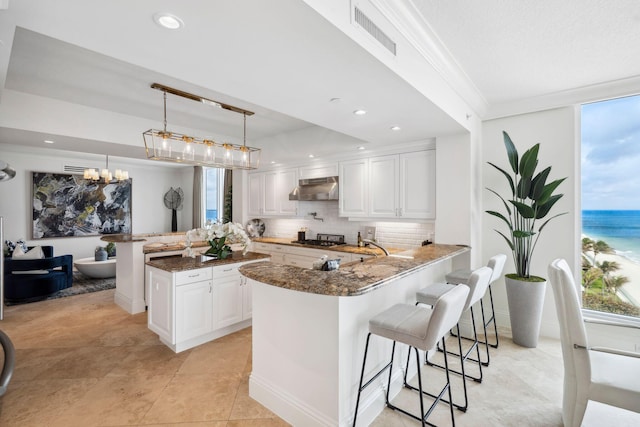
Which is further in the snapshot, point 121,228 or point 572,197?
point 121,228

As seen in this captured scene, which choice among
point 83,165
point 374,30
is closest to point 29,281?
point 83,165

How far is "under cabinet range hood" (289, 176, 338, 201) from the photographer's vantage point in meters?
4.60

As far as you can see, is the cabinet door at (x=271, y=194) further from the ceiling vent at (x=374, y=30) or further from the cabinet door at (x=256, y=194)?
the ceiling vent at (x=374, y=30)

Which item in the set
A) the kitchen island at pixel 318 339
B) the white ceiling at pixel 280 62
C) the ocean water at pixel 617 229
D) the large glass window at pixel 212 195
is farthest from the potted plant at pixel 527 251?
the large glass window at pixel 212 195

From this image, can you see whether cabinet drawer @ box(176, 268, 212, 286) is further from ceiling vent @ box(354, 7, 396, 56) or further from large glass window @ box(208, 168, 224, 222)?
large glass window @ box(208, 168, 224, 222)

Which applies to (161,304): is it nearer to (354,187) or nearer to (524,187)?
(354,187)

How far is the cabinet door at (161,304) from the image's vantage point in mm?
2973

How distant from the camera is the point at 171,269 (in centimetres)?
291

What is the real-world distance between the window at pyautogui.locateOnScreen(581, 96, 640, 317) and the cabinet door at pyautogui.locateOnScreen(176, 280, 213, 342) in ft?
14.1

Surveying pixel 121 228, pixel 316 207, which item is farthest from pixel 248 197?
pixel 121 228

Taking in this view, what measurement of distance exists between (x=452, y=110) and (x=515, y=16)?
36.2 inches

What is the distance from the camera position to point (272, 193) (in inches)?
222

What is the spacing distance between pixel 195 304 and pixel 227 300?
39cm

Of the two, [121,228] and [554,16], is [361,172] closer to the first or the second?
[554,16]
